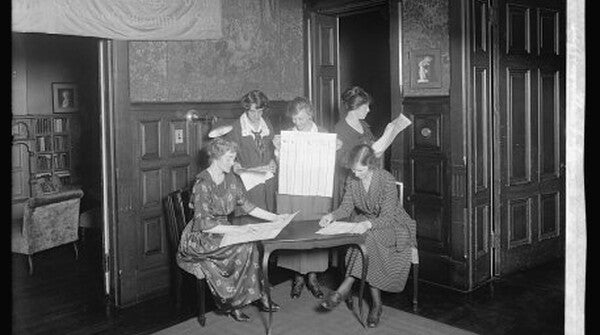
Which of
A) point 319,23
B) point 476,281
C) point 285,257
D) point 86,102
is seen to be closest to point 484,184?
point 476,281

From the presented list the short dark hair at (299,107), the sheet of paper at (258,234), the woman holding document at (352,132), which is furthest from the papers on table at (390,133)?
the sheet of paper at (258,234)

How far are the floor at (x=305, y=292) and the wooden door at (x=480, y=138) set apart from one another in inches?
11.8

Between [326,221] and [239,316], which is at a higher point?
[326,221]

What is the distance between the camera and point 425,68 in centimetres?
506

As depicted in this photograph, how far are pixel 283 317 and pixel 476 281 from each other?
5.76 feet

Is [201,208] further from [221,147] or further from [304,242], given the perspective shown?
[304,242]

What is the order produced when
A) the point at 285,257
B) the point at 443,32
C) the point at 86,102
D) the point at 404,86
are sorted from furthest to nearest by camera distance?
1. the point at 86,102
2. the point at 404,86
3. the point at 443,32
4. the point at 285,257

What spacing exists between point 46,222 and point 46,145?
3948 millimetres

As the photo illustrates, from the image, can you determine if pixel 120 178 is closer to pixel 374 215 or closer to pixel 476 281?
pixel 374 215

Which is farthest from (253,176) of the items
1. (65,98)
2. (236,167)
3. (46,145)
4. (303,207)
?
(65,98)

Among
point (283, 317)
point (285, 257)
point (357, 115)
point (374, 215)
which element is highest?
point (357, 115)

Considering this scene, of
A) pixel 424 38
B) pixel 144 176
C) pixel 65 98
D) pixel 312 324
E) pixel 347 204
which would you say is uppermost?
pixel 424 38

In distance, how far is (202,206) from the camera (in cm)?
408

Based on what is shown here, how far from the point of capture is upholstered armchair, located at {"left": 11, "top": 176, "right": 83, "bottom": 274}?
543 centimetres
